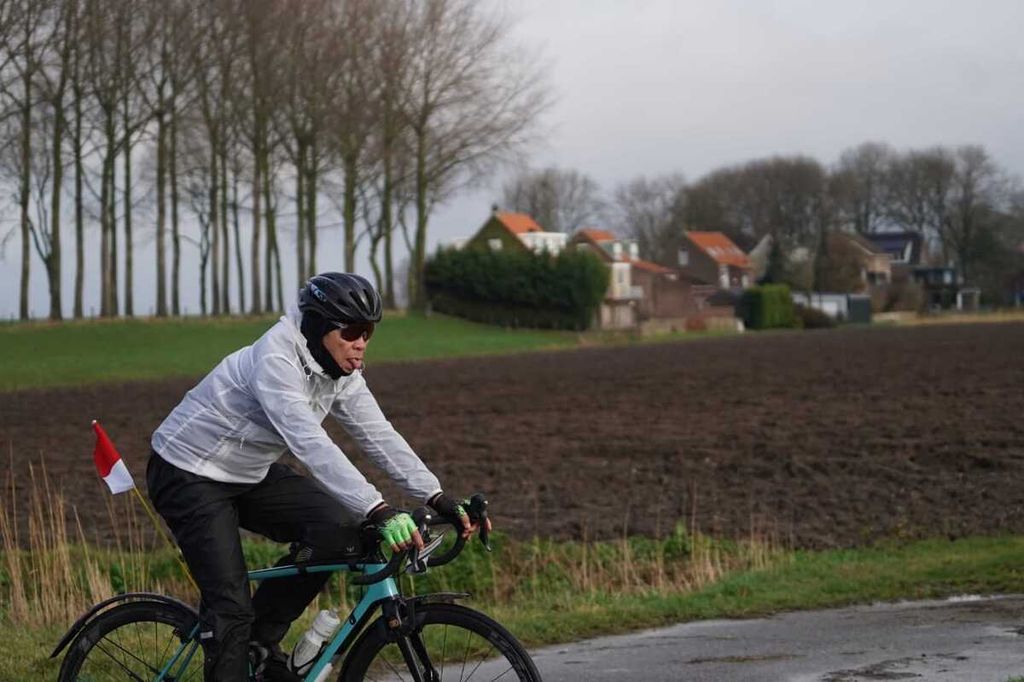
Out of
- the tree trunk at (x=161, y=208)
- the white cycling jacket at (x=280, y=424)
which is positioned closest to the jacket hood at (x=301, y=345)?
the white cycling jacket at (x=280, y=424)

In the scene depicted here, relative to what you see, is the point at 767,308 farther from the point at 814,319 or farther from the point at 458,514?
the point at 458,514

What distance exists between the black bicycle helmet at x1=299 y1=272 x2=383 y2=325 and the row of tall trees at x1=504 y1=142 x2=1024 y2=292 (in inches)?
4839

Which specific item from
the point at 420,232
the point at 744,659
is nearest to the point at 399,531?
the point at 744,659

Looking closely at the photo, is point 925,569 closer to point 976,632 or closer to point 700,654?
point 976,632

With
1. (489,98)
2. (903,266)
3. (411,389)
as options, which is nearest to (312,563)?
(411,389)

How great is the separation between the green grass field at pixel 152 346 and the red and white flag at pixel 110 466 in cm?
3707

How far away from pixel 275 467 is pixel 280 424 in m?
0.62

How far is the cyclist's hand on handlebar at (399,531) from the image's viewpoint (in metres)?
5.62

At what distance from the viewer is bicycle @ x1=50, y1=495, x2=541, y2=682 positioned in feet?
19.2

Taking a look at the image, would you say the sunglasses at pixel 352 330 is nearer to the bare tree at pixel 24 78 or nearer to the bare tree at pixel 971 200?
the bare tree at pixel 24 78

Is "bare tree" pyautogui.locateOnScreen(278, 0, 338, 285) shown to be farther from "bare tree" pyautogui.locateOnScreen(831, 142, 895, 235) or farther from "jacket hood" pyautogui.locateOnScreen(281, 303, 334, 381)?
"bare tree" pyautogui.locateOnScreen(831, 142, 895, 235)

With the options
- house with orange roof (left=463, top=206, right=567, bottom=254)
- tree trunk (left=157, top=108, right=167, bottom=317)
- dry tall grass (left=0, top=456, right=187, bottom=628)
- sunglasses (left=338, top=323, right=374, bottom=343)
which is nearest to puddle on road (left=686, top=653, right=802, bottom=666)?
sunglasses (left=338, top=323, right=374, bottom=343)

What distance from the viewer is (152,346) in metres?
55.2

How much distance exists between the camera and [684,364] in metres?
50.2
